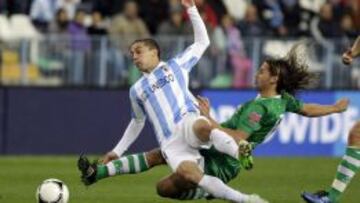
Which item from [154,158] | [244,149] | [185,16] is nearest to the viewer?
[244,149]

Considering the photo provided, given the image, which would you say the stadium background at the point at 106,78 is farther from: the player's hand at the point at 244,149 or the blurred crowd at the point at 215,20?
the player's hand at the point at 244,149

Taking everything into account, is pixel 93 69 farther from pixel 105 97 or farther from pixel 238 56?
pixel 238 56

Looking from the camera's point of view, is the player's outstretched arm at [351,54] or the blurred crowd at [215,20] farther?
the blurred crowd at [215,20]

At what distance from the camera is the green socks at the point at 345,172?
12484 millimetres

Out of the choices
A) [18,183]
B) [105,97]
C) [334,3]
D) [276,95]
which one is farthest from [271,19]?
[276,95]

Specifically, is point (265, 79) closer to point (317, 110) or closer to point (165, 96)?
point (317, 110)

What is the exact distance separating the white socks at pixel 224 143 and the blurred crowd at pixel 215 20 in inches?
436

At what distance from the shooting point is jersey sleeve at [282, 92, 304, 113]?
12406 millimetres

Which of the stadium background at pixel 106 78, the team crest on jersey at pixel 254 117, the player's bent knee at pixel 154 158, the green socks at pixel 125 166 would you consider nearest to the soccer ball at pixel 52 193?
the green socks at pixel 125 166

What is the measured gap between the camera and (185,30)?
939 inches

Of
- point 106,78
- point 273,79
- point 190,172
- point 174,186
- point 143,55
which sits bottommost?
point 174,186

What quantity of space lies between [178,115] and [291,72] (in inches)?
49.4

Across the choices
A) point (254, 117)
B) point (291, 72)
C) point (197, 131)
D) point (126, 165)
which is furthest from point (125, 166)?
point (291, 72)

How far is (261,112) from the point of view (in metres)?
12.1
